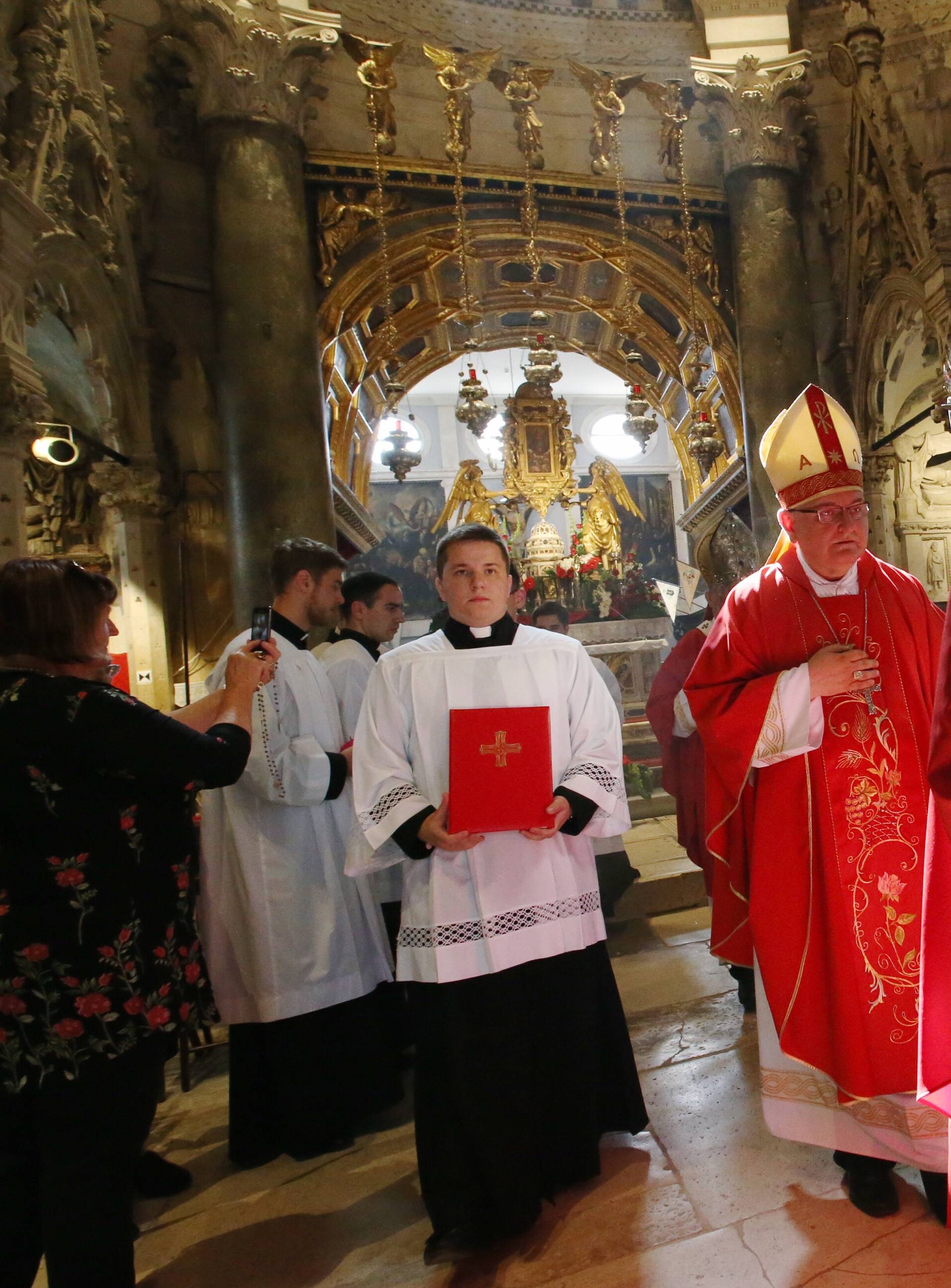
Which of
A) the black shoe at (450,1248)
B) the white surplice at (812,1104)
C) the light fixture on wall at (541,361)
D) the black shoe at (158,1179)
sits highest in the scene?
the light fixture on wall at (541,361)

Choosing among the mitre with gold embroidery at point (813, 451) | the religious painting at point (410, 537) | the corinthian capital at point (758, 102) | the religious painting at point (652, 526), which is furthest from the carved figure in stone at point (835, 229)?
the religious painting at point (652, 526)

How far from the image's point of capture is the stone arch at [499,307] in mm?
8438

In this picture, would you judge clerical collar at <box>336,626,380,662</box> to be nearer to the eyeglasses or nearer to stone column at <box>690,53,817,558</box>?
the eyeglasses

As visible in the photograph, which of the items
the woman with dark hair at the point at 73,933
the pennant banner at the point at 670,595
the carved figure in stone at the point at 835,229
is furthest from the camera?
the pennant banner at the point at 670,595

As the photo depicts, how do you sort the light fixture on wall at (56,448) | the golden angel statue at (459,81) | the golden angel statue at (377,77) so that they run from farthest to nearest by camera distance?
the golden angel statue at (459,81) < the golden angel statue at (377,77) < the light fixture on wall at (56,448)

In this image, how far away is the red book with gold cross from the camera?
→ 1999 millimetres

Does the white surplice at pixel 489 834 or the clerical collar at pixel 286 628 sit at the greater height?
the clerical collar at pixel 286 628

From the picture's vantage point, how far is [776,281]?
27.5 feet

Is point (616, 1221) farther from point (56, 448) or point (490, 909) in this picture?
point (56, 448)

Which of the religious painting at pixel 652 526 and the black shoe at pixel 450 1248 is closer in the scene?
the black shoe at pixel 450 1248

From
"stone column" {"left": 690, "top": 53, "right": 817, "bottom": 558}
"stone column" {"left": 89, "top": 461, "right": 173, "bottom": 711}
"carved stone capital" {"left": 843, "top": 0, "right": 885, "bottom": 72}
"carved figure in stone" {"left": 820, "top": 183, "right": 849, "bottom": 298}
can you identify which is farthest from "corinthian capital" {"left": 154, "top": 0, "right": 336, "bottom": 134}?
"carved figure in stone" {"left": 820, "top": 183, "right": 849, "bottom": 298}

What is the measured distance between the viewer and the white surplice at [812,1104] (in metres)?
2.03

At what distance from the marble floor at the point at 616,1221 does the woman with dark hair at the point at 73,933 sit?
678mm

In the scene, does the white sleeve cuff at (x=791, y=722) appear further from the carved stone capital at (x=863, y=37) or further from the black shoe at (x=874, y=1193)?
the carved stone capital at (x=863, y=37)
